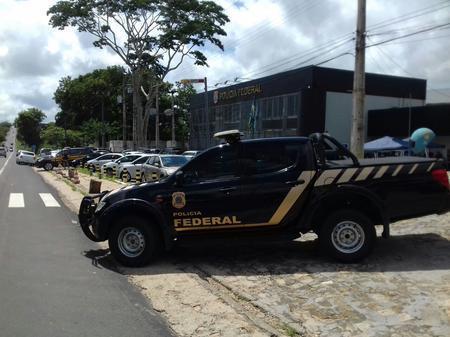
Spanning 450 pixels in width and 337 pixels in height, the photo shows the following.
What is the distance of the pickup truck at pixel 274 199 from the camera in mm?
7664

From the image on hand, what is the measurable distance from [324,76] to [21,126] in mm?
121404

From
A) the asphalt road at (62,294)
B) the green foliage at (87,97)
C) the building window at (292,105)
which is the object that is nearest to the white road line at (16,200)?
the asphalt road at (62,294)

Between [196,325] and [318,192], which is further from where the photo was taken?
[318,192]

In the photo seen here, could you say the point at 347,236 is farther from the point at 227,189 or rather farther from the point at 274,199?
the point at 227,189

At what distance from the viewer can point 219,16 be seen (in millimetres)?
39656

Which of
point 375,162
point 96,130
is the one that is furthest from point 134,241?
point 96,130

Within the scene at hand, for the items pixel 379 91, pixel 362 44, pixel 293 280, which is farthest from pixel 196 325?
pixel 379 91

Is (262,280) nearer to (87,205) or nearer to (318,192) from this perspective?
(318,192)

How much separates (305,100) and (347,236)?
35224mm

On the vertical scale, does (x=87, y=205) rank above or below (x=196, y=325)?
above

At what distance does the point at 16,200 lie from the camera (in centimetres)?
1861

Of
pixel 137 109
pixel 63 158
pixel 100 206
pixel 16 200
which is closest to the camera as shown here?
pixel 100 206

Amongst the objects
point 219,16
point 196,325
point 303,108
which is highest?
point 219,16

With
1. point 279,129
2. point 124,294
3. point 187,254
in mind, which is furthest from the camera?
point 279,129
